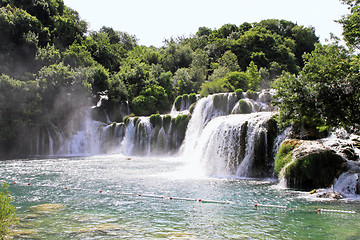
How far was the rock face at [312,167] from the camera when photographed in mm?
14672

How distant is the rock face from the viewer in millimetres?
14672

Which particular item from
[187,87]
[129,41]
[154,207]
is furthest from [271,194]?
[129,41]

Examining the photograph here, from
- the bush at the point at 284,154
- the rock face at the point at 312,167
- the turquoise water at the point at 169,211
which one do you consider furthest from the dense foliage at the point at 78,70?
the rock face at the point at 312,167

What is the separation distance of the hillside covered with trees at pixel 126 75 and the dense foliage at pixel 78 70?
0.39 ft

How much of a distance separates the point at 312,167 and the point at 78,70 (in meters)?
34.0

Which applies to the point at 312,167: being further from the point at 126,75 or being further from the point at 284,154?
the point at 126,75

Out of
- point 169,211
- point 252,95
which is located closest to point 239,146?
point 169,211

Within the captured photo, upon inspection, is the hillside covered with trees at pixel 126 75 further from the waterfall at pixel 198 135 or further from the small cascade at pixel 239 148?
the small cascade at pixel 239 148

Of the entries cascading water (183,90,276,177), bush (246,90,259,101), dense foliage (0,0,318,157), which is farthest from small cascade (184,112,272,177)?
dense foliage (0,0,318,157)

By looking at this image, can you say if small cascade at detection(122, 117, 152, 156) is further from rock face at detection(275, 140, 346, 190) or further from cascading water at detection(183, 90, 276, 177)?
rock face at detection(275, 140, 346, 190)

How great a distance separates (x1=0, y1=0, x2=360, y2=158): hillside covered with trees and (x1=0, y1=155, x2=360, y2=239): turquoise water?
16.2 feet

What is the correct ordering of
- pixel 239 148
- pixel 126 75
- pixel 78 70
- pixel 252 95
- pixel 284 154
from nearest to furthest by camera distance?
pixel 284 154 → pixel 239 148 → pixel 252 95 → pixel 78 70 → pixel 126 75

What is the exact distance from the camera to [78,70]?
41.1 m

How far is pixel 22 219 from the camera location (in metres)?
10.0
